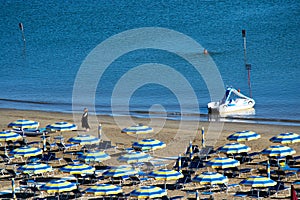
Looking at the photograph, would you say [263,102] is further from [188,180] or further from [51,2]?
[51,2]

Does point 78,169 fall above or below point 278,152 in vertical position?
below

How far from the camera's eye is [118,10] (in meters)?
96.1

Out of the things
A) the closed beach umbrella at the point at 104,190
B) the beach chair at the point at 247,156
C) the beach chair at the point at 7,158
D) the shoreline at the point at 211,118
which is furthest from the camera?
the shoreline at the point at 211,118

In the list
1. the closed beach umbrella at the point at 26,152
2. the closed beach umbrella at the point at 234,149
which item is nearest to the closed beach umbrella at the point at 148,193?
the closed beach umbrella at the point at 234,149

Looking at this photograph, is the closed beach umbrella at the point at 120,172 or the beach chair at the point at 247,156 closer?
the closed beach umbrella at the point at 120,172

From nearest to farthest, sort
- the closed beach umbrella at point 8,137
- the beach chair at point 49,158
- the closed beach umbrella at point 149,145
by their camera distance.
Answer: the closed beach umbrella at point 149,145 → the beach chair at point 49,158 → the closed beach umbrella at point 8,137

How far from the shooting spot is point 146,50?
7144 centimetres

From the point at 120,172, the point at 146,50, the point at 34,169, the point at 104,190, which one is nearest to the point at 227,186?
the point at 120,172

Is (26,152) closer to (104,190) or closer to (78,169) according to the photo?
(78,169)

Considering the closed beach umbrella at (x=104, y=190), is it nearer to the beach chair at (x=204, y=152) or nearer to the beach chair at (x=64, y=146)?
the beach chair at (x=204, y=152)

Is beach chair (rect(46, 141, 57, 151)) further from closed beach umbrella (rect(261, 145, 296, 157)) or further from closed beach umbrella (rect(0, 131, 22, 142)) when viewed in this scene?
closed beach umbrella (rect(261, 145, 296, 157))

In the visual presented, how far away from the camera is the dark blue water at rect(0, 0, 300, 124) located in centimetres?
Result: 4850

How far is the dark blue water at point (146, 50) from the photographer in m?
48.5

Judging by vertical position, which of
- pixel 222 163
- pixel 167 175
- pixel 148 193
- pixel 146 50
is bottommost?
pixel 148 193
